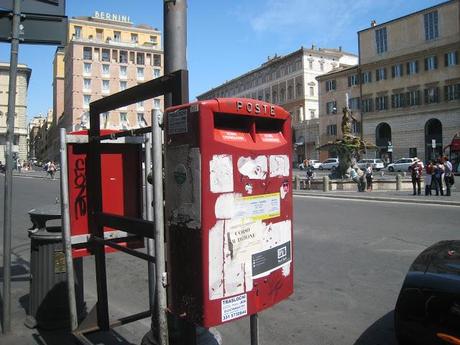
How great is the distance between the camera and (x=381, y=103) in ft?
192

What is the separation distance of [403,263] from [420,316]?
454cm

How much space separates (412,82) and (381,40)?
8277 millimetres

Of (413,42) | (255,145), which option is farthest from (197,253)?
(413,42)

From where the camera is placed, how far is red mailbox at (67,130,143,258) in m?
3.84

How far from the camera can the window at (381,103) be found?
57938mm

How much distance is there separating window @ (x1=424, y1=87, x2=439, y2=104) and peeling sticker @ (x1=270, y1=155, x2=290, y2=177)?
54.4 metres

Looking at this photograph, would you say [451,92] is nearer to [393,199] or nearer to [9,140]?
[393,199]

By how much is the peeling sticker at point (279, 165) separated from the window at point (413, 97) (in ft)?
184

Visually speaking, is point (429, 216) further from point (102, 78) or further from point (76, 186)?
point (102, 78)

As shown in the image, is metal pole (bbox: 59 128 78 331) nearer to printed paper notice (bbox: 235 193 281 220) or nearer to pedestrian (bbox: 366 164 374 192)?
printed paper notice (bbox: 235 193 281 220)

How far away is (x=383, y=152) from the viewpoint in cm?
5838

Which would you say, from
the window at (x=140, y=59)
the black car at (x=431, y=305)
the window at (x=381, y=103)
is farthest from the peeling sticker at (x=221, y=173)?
the window at (x=140, y=59)

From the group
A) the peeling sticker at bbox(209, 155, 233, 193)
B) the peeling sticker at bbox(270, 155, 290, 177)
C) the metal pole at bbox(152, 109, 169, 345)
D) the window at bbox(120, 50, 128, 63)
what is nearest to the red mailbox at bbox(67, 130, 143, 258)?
the metal pole at bbox(152, 109, 169, 345)

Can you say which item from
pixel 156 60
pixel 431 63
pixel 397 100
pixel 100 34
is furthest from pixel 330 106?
pixel 100 34
